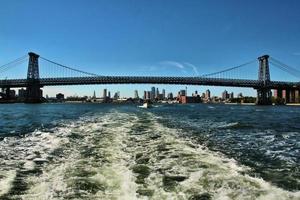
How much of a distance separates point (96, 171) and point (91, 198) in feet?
7.21

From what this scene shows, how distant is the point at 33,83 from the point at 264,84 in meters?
63.0

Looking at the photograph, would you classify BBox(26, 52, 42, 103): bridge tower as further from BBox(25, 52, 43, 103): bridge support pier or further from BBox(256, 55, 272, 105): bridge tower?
BBox(256, 55, 272, 105): bridge tower

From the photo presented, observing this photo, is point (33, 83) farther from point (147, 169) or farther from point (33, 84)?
point (147, 169)

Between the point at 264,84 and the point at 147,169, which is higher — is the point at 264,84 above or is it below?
above

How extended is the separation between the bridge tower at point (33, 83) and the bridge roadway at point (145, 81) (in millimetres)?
1031

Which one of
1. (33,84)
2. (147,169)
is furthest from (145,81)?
(147,169)

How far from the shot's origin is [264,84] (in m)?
115

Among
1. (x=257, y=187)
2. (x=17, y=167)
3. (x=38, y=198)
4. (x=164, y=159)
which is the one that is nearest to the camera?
(x=38, y=198)

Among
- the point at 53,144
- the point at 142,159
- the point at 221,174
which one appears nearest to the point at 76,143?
the point at 53,144

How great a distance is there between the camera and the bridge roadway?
104938 millimetres

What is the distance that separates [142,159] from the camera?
1108 cm

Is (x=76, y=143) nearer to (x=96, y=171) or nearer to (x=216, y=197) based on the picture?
(x=96, y=171)

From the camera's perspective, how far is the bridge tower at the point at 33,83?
10507 cm

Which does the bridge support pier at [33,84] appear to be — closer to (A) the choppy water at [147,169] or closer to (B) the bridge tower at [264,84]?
(B) the bridge tower at [264,84]
